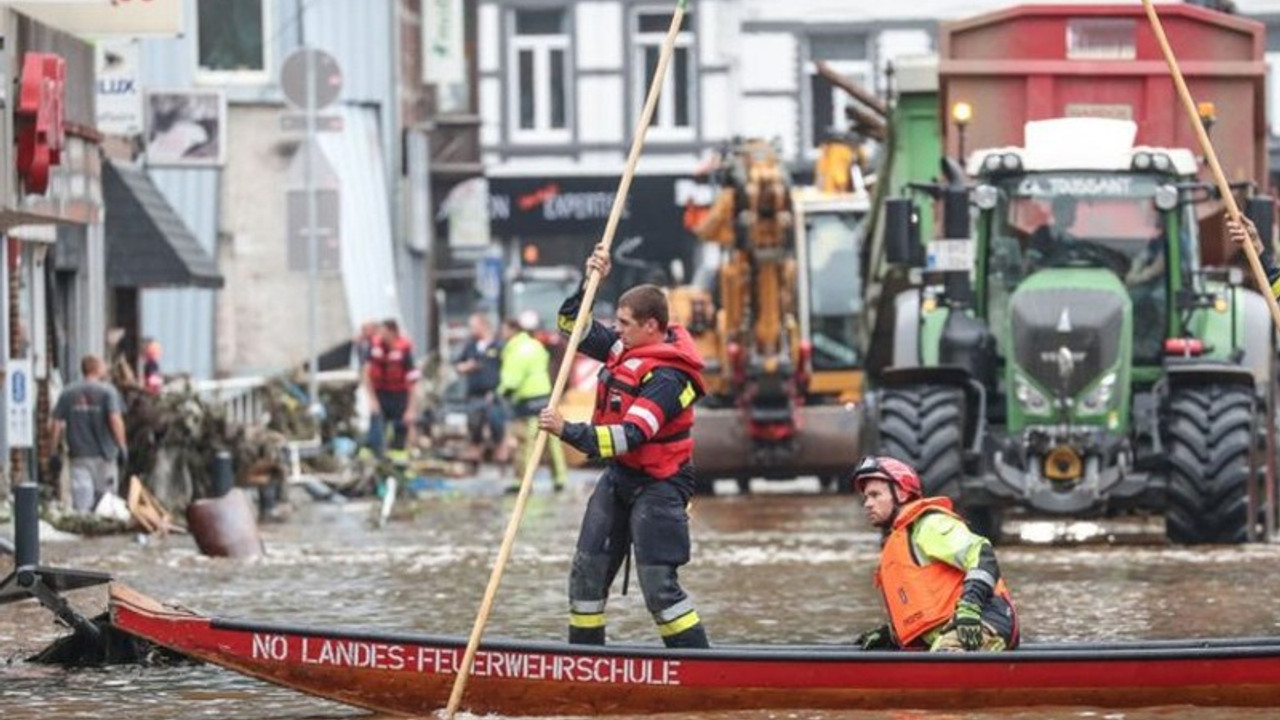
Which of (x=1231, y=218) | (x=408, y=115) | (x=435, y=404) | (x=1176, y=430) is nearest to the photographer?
(x=1231, y=218)

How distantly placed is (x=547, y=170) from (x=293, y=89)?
81.8 ft

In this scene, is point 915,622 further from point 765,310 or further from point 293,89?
point 293,89

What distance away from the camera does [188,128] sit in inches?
1422

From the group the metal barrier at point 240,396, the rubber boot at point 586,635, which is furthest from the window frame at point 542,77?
the rubber boot at point 586,635

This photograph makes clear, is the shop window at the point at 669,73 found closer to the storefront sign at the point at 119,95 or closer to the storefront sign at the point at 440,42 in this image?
the storefront sign at the point at 440,42

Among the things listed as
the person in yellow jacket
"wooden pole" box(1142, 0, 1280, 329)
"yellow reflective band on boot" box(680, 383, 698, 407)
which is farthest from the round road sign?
"yellow reflective band on boot" box(680, 383, 698, 407)

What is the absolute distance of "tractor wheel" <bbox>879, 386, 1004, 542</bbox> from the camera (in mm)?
22453

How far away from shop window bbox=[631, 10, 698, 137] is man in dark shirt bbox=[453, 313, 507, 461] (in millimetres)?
18267

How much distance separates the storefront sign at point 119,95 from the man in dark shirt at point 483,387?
7.15m

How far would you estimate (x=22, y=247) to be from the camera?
2988cm

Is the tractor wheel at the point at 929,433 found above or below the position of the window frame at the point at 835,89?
below

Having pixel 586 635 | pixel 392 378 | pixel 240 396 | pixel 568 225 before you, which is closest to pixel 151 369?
pixel 240 396

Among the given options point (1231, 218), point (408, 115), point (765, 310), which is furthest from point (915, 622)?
point (408, 115)

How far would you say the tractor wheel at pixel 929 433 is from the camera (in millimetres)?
22453
